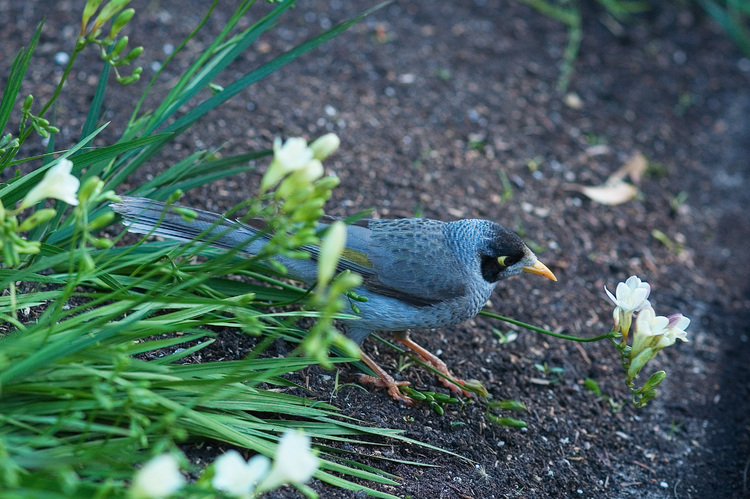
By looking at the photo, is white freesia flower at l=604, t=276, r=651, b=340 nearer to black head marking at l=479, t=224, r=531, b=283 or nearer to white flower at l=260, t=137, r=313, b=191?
black head marking at l=479, t=224, r=531, b=283

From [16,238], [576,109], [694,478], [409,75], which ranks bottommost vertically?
[694,478]

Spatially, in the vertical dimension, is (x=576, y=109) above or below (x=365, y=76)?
below

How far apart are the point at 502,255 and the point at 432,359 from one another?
0.63 meters

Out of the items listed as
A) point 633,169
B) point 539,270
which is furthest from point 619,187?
point 539,270

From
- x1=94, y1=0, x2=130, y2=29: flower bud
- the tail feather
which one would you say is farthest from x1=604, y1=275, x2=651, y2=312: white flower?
x1=94, y1=0, x2=130, y2=29: flower bud

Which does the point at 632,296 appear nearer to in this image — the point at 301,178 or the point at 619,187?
the point at 301,178

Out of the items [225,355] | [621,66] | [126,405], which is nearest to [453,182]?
[225,355]

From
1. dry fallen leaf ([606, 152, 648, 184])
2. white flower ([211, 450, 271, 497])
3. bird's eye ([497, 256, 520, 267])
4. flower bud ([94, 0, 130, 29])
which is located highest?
flower bud ([94, 0, 130, 29])

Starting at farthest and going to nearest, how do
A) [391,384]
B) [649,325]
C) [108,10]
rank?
[391,384] < [649,325] < [108,10]

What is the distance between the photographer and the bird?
3.27 m

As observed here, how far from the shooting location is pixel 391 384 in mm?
3252

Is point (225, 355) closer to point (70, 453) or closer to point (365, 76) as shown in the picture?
point (70, 453)

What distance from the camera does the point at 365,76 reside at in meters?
5.50

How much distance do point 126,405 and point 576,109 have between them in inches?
198
